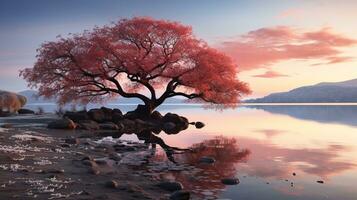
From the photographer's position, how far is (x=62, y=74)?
128ft

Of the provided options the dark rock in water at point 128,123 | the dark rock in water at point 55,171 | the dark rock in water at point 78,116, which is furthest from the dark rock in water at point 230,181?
the dark rock in water at point 78,116

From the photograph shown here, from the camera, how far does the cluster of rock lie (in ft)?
113

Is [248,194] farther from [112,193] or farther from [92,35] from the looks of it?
[92,35]

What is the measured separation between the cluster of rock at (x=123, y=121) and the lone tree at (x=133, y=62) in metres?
2.83

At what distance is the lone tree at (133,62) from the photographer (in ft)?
125

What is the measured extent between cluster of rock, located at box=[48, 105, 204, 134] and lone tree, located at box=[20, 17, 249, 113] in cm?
283

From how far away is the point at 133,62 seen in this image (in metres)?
38.7

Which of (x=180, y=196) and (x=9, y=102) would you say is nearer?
(x=180, y=196)

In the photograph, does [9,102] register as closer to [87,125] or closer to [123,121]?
[123,121]

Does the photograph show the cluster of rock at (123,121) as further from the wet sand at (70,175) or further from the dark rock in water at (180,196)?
the dark rock in water at (180,196)

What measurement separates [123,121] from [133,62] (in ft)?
20.7

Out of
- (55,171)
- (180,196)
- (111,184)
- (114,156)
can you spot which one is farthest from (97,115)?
(180,196)

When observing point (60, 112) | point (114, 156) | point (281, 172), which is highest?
point (60, 112)

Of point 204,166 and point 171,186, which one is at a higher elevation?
point 171,186
